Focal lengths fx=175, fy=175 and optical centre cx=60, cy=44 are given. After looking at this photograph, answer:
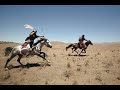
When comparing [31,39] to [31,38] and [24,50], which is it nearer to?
[31,38]

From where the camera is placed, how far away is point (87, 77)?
9.16 metres

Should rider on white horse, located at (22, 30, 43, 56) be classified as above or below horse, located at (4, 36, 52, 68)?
above

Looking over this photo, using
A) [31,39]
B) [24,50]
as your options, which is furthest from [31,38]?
[24,50]

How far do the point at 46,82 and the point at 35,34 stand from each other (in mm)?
4252

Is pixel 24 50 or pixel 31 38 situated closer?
pixel 24 50

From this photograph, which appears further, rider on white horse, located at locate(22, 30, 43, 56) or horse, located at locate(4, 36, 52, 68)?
rider on white horse, located at locate(22, 30, 43, 56)

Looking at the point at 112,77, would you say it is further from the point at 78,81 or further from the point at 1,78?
the point at 1,78

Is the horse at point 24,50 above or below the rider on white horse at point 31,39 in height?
below

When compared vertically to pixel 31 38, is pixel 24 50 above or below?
below

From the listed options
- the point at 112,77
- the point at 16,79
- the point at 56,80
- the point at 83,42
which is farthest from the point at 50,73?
the point at 83,42

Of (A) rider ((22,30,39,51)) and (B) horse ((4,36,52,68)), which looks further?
(A) rider ((22,30,39,51))

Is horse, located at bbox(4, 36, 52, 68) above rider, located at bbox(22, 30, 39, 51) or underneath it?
underneath

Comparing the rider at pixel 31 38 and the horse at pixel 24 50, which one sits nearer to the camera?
Result: the horse at pixel 24 50

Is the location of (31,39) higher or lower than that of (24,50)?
higher
